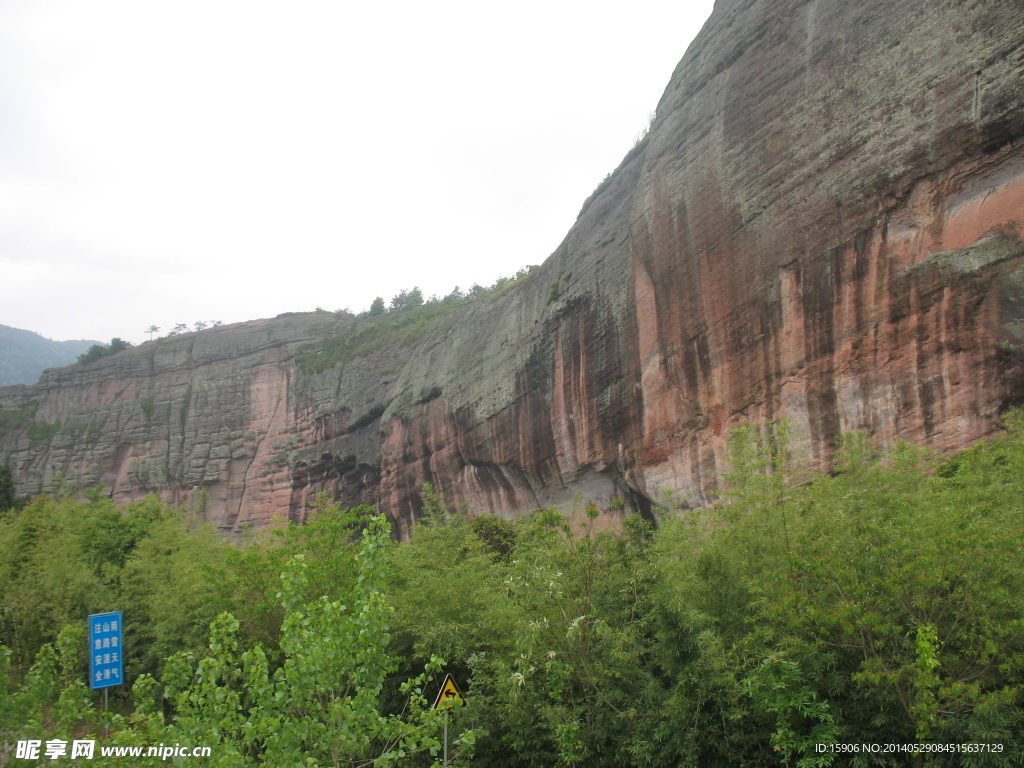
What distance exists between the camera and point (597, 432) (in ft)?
68.4

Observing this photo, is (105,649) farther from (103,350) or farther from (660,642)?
(103,350)

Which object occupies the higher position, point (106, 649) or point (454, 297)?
point (454, 297)

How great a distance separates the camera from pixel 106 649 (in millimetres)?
10281

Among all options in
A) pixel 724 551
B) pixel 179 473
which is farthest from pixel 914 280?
pixel 179 473

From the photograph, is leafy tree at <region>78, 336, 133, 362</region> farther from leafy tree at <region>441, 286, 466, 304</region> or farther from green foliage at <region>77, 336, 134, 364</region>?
leafy tree at <region>441, 286, 466, 304</region>

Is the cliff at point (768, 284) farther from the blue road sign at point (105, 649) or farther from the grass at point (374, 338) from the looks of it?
the blue road sign at point (105, 649)

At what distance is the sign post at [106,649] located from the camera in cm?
1012

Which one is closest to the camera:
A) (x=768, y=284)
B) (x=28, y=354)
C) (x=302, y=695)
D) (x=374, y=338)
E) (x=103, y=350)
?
(x=302, y=695)

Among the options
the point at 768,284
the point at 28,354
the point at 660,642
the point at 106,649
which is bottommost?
the point at 660,642

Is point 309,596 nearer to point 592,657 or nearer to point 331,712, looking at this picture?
point 592,657

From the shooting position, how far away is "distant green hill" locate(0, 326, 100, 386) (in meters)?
155

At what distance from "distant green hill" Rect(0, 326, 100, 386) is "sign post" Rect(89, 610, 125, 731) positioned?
157 metres

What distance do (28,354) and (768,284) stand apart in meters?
200

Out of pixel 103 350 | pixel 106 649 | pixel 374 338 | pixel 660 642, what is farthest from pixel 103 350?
pixel 660 642
